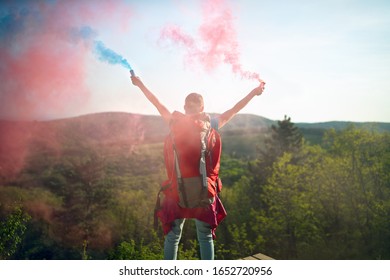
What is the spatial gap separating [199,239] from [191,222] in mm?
18200

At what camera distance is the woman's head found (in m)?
2.52

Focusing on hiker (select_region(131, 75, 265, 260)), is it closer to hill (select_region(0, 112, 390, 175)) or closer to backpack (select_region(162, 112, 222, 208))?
backpack (select_region(162, 112, 222, 208))

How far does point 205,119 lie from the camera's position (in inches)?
98.5

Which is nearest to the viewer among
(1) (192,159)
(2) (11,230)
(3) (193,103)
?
(1) (192,159)

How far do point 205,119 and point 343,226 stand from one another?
20.1 m

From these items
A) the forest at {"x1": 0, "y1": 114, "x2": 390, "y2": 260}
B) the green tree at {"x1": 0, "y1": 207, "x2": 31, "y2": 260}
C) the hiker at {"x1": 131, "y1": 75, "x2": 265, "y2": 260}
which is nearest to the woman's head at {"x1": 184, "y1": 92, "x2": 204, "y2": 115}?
the hiker at {"x1": 131, "y1": 75, "x2": 265, "y2": 260}

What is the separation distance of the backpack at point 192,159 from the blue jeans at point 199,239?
6.3 inches

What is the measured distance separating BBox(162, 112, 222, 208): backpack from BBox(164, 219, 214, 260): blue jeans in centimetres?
16

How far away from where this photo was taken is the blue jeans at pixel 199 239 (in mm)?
2434

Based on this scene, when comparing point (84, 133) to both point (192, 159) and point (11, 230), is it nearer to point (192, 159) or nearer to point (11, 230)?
point (11, 230)

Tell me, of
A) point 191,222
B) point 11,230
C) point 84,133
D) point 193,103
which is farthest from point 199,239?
point 84,133

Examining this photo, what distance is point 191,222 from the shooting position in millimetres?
20141

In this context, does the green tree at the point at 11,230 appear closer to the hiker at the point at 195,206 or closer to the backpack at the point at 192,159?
the hiker at the point at 195,206
